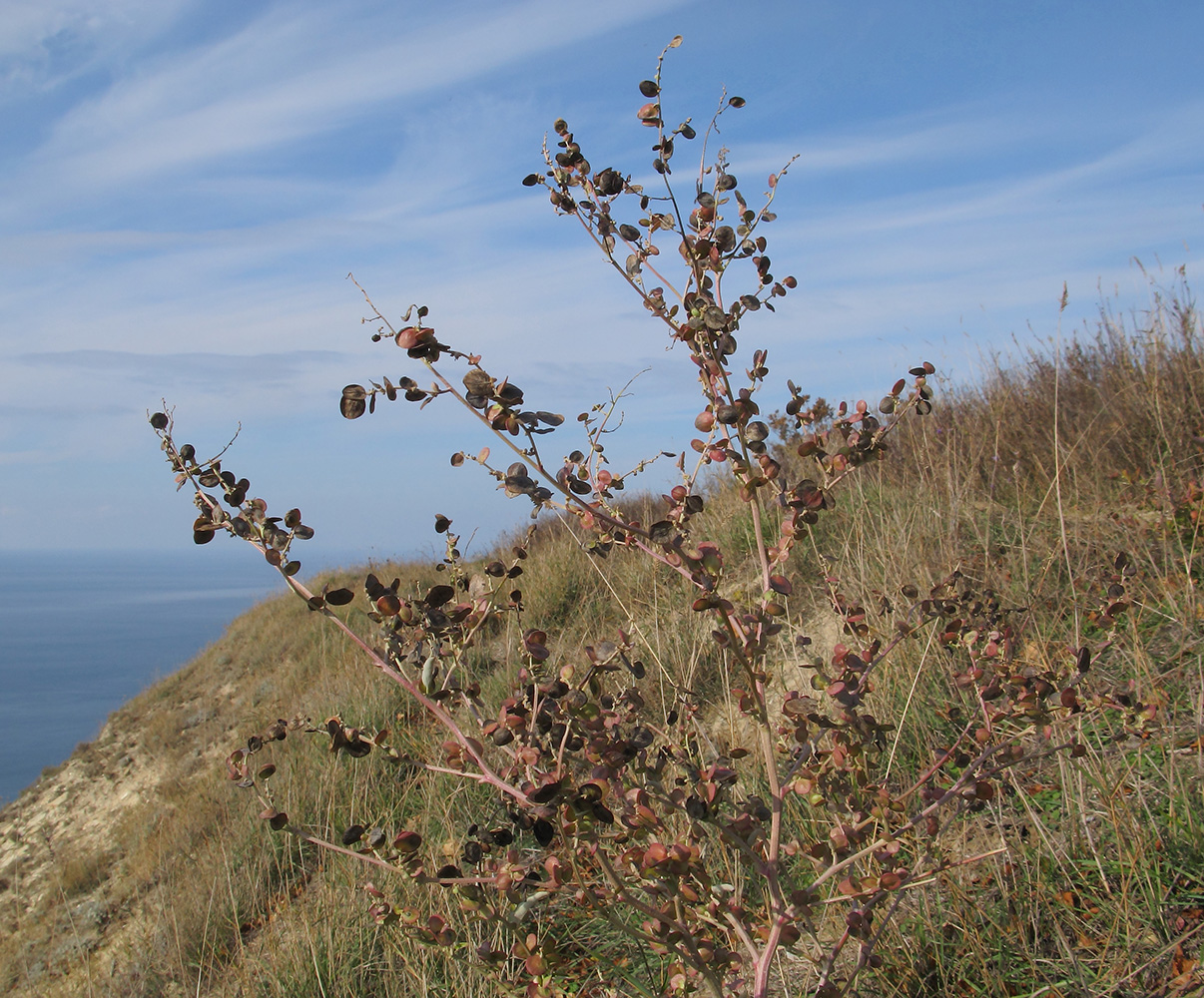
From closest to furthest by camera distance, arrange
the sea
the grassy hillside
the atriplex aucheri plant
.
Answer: the atriplex aucheri plant, the grassy hillside, the sea

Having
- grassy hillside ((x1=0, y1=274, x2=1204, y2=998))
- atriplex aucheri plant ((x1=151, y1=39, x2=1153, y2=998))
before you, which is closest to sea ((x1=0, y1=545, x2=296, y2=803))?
grassy hillside ((x1=0, y1=274, x2=1204, y2=998))

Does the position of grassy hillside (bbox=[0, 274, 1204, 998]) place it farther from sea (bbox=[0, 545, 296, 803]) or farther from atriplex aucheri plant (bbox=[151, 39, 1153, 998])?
sea (bbox=[0, 545, 296, 803])

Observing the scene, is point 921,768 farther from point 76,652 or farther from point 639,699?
point 76,652

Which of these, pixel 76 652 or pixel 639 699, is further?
pixel 76 652

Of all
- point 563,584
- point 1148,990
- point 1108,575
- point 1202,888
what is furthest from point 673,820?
point 563,584

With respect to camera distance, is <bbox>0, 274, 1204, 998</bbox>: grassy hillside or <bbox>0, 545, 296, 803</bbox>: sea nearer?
<bbox>0, 274, 1204, 998</bbox>: grassy hillside

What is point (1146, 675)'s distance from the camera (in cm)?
268

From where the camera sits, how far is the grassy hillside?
1.93 m

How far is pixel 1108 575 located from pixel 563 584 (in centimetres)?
358

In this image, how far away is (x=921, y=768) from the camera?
8.71 ft

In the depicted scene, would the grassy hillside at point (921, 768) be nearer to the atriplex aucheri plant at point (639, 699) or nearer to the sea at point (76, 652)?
the atriplex aucheri plant at point (639, 699)

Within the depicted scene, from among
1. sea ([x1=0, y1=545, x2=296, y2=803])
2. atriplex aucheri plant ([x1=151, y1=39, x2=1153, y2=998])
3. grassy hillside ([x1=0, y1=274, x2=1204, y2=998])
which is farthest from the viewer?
sea ([x1=0, y1=545, x2=296, y2=803])

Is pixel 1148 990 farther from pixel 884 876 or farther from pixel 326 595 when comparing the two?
pixel 326 595

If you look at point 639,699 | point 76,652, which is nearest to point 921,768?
point 639,699
